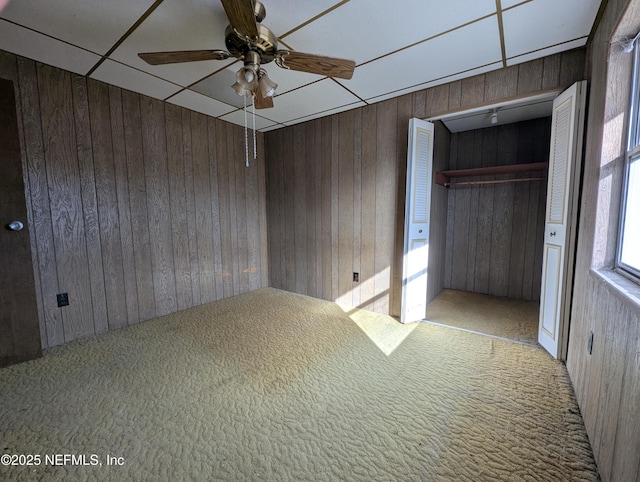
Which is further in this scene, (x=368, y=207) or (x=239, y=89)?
(x=368, y=207)

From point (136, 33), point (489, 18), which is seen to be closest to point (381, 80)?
point (489, 18)

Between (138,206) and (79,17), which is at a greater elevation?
(79,17)

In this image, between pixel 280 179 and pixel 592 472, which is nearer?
pixel 592 472

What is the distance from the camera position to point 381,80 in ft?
7.72

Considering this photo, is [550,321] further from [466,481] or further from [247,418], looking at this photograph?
[247,418]

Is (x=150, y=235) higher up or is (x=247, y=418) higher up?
(x=150, y=235)

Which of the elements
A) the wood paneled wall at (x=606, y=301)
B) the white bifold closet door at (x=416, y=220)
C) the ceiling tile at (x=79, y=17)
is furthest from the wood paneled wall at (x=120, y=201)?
the wood paneled wall at (x=606, y=301)

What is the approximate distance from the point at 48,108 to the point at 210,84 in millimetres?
1280

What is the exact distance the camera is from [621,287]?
3.58 feet

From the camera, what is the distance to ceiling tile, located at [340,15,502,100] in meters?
1.76

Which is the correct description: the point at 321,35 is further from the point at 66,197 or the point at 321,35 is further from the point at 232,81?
the point at 66,197

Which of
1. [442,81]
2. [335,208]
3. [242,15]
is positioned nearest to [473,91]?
[442,81]

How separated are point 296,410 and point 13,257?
2310mm

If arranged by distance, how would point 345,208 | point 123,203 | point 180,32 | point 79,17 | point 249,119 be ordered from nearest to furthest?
point 79,17 < point 180,32 < point 123,203 < point 345,208 < point 249,119
